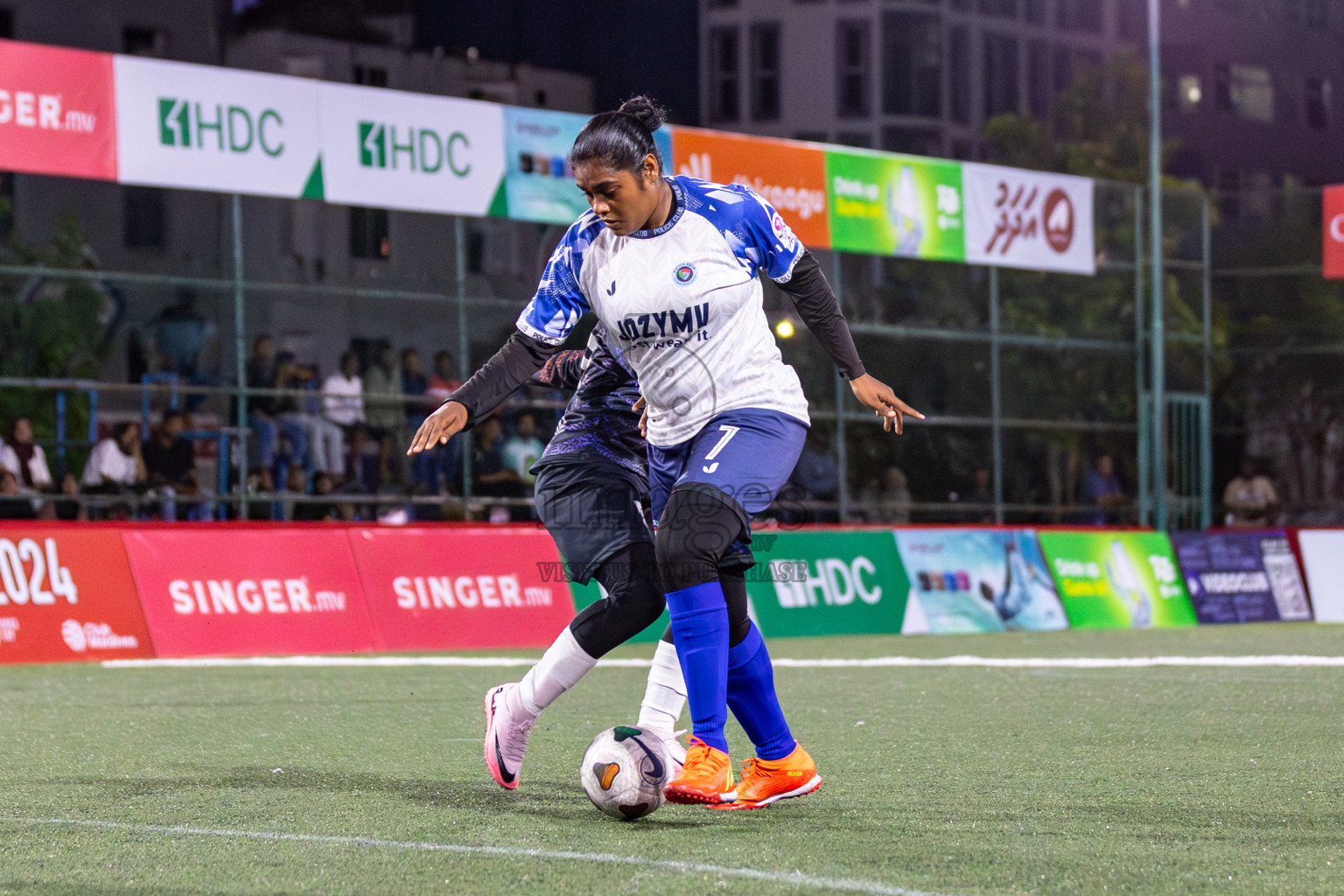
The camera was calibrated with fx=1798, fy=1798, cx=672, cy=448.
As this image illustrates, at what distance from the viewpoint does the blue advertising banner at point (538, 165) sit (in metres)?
16.0

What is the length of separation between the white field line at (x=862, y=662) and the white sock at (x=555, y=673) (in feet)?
19.5

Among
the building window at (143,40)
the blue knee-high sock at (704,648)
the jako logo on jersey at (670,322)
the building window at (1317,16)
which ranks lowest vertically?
the blue knee-high sock at (704,648)

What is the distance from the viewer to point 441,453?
1828 centimetres

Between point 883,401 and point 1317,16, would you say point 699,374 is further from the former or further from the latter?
point 1317,16

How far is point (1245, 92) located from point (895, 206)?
39.9 meters

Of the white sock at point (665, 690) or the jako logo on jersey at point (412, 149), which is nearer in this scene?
Answer: the white sock at point (665, 690)

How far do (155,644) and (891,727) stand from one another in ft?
21.0

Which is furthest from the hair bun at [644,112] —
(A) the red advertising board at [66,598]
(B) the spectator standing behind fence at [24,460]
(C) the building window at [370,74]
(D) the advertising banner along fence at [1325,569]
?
(C) the building window at [370,74]

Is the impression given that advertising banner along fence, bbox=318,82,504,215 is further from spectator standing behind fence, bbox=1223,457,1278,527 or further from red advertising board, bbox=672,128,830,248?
spectator standing behind fence, bbox=1223,457,1278,527

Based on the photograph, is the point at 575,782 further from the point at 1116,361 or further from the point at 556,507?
the point at 1116,361

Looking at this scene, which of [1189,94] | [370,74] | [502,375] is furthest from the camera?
[1189,94]

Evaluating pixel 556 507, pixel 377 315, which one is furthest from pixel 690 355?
Answer: pixel 377 315

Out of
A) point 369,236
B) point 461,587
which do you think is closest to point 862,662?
point 461,587

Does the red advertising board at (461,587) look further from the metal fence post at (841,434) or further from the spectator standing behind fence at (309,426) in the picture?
the metal fence post at (841,434)
